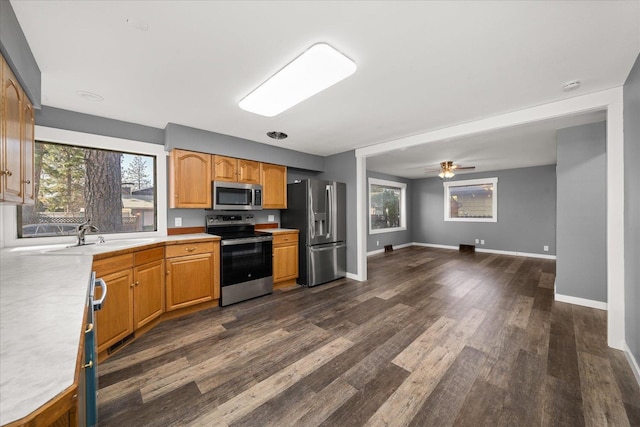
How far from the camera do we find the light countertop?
52 cm

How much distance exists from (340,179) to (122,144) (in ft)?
10.6

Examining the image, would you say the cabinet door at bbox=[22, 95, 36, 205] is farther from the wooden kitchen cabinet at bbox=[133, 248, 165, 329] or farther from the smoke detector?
the smoke detector

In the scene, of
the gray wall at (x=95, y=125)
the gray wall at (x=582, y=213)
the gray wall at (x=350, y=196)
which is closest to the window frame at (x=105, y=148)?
the gray wall at (x=95, y=125)

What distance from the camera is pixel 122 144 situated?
2.98m

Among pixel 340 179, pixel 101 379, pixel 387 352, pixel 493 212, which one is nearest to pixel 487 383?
pixel 387 352

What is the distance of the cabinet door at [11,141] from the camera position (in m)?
1.36

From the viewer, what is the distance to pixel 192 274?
2.98 m

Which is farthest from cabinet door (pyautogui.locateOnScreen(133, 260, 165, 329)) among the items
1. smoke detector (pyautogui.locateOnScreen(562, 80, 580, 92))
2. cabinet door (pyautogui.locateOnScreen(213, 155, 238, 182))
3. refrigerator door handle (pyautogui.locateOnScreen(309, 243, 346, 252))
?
smoke detector (pyautogui.locateOnScreen(562, 80, 580, 92))

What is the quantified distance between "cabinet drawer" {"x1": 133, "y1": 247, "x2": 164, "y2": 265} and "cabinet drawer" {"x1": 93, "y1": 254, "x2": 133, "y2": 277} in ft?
0.25

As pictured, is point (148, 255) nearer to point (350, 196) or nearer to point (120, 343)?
point (120, 343)

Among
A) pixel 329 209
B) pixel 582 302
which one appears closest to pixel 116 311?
pixel 329 209

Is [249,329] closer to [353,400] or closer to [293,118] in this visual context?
[353,400]

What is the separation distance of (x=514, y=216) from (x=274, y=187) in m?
6.42

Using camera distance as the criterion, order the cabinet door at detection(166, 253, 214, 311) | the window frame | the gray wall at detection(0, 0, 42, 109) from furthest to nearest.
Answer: the cabinet door at detection(166, 253, 214, 311)
the window frame
the gray wall at detection(0, 0, 42, 109)
